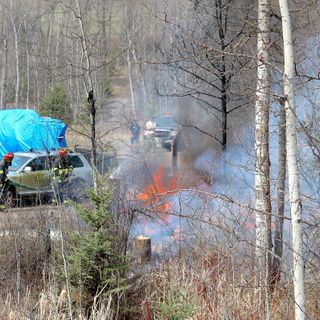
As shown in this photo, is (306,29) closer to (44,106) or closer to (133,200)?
(133,200)

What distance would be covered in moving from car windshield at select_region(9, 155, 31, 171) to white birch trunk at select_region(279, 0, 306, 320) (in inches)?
561

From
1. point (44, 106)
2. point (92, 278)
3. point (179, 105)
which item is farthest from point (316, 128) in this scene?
point (44, 106)

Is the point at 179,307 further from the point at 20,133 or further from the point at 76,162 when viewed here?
the point at 20,133

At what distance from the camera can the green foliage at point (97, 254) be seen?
329 inches

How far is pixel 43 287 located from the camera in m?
9.23

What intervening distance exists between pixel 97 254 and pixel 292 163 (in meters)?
3.83

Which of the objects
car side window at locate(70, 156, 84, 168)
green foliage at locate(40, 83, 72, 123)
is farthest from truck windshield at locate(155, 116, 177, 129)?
car side window at locate(70, 156, 84, 168)

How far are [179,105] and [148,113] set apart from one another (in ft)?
58.1

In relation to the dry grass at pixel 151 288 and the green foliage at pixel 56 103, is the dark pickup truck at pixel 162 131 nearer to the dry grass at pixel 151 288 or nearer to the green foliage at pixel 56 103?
the green foliage at pixel 56 103

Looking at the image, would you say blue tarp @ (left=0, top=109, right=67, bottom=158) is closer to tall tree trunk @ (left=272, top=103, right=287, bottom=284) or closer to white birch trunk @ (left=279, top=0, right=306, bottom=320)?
tall tree trunk @ (left=272, top=103, right=287, bottom=284)

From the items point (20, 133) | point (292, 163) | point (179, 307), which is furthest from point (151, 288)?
point (20, 133)

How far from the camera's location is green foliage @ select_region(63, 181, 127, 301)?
837 cm

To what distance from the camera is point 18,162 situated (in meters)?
19.0

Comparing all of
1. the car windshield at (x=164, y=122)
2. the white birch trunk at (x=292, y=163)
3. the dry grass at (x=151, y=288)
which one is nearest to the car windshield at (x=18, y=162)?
the car windshield at (x=164, y=122)
